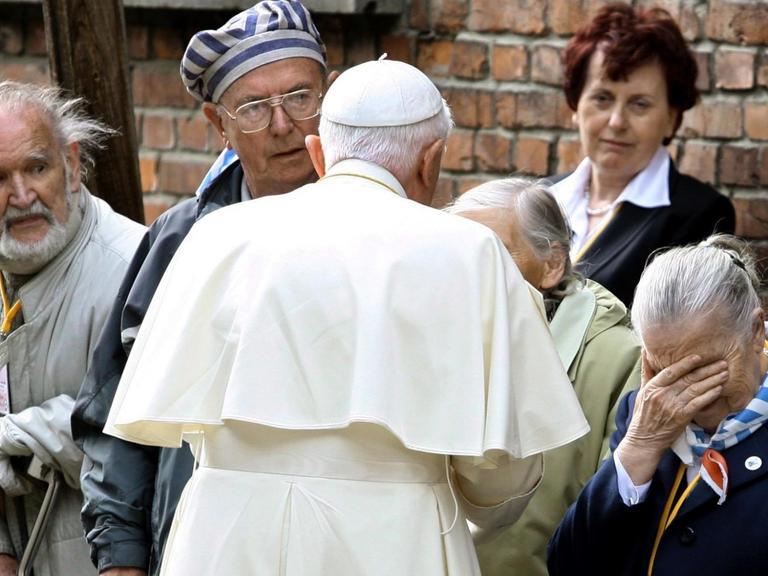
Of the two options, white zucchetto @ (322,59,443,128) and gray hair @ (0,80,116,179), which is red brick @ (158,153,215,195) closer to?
gray hair @ (0,80,116,179)

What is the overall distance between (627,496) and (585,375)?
18.7 inches

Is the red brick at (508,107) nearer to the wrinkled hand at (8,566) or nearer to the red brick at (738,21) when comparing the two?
the red brick at (738,21)

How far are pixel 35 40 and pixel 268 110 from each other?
272cm

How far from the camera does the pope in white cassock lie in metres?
2.69

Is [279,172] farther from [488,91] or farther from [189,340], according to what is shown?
[488,91]

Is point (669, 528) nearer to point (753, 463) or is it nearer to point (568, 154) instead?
point (753, 463)

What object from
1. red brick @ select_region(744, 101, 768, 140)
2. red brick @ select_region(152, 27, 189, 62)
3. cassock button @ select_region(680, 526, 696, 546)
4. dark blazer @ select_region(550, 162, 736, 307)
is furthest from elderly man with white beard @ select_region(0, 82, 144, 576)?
red brick @ select_region(744, 101, 768, 140)

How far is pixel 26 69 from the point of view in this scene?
607 cm

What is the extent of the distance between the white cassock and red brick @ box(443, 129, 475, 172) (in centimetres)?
268

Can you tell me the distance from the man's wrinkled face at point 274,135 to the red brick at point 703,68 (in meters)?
1.86

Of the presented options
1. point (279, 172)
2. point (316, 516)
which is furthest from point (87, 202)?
point (316, 516)

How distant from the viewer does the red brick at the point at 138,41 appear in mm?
5895

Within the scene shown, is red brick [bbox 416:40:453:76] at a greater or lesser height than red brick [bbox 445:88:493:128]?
greater

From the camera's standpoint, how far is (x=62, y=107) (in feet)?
13.1
